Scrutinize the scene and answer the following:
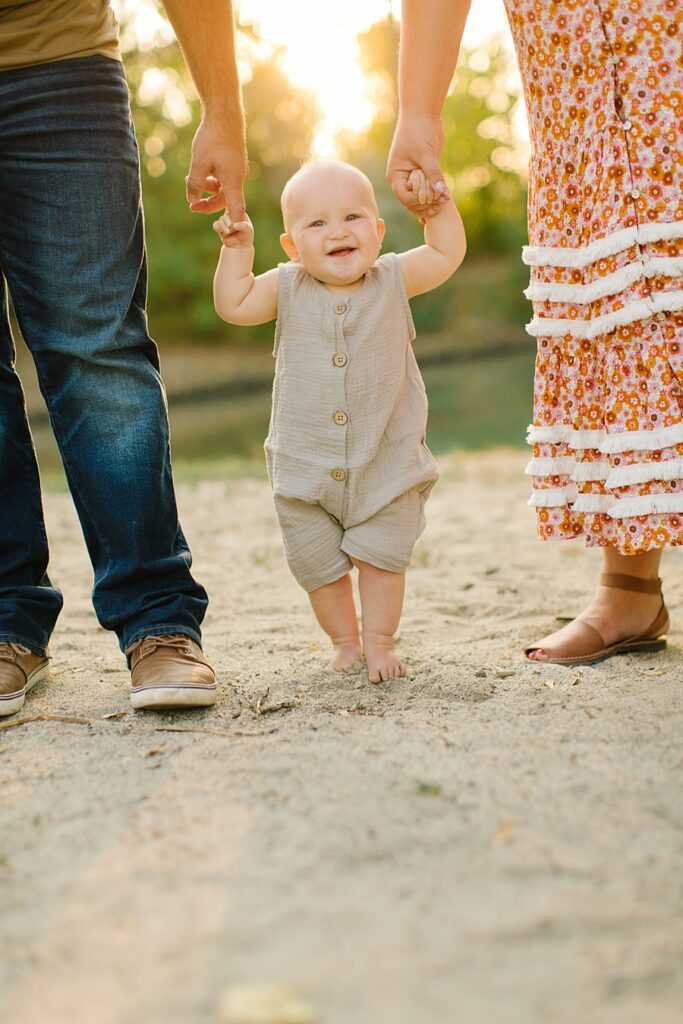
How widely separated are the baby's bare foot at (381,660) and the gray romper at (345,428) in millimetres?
176

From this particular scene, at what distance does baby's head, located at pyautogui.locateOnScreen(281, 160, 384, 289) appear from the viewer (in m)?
2.41

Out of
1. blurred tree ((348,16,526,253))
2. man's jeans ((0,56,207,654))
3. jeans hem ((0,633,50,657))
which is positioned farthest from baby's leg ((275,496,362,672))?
blurred tree ((348,16,526,253))

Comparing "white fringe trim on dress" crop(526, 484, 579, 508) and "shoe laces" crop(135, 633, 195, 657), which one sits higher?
"white fringe trim on dress" crop(526, 484, 579, 508)

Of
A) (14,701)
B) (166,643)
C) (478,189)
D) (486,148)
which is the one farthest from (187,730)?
(478,189)

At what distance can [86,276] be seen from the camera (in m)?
2.33

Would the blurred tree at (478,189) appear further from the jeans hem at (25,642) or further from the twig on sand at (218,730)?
the twig on sand at (218,730)

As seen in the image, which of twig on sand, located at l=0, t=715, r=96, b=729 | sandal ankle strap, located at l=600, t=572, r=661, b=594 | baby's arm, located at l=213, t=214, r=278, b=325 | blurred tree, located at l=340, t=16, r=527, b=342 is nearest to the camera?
twig on sand, located at l=0, t=715, r=96, b=729

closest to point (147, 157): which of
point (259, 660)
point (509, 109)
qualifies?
point (509, 109)

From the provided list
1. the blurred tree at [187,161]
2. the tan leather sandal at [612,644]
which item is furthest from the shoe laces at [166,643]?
the blurred tree at [187,161]

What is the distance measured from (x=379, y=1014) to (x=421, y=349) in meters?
26.4

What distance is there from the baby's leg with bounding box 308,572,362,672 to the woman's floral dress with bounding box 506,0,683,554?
21.2 inches

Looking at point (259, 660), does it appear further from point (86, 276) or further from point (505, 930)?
point (505, 930)

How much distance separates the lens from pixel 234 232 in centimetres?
241

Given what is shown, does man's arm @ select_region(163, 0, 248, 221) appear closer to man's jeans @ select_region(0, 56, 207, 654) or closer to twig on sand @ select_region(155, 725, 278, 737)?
man's jeans @ select_region(0, 56, 207, 654)
